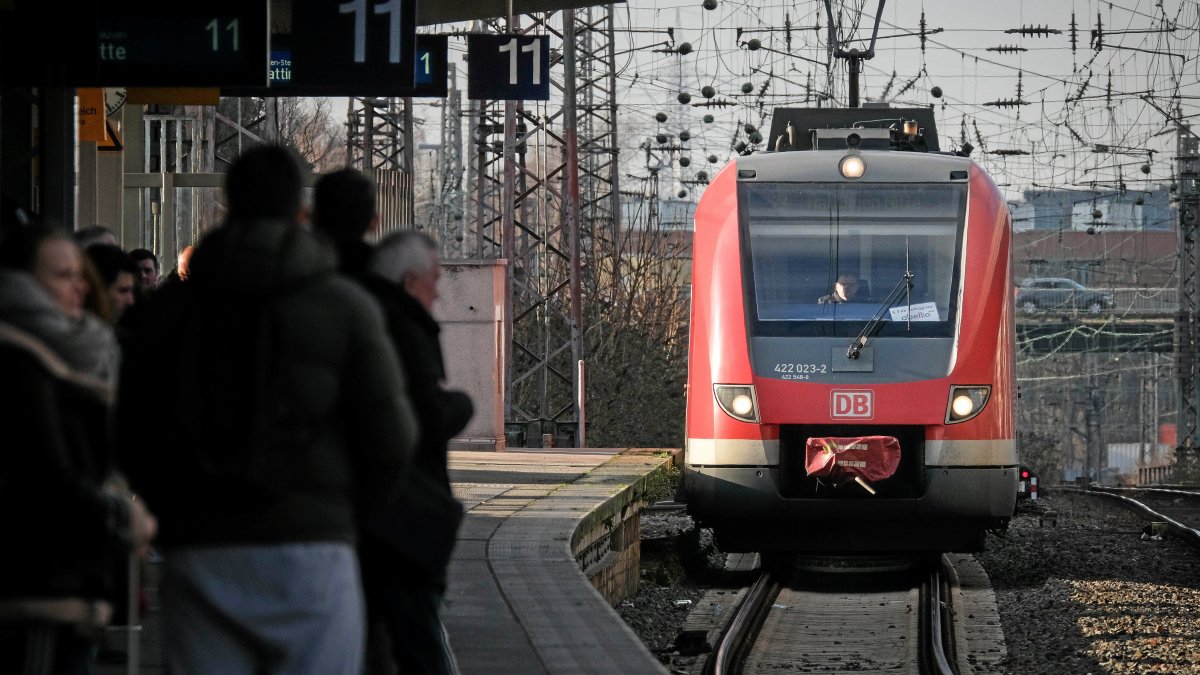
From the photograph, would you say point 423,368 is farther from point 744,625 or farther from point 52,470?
point 744,625

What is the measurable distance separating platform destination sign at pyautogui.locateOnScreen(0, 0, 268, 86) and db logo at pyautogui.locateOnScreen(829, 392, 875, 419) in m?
4.30

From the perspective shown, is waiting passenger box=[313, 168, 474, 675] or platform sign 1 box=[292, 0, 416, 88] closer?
waiting passenger box=[313, 168, 474, 675]

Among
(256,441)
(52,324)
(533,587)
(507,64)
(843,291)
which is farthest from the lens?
(507,64)

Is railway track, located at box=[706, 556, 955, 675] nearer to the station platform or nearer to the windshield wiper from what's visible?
the station platform

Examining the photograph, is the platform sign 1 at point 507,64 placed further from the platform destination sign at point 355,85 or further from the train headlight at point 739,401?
the train headlight at point 739,401

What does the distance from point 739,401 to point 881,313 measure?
106cm

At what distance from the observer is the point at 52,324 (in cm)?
390

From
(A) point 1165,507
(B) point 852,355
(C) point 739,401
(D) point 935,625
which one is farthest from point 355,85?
(A) point 1165,507

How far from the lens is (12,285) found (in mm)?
3871

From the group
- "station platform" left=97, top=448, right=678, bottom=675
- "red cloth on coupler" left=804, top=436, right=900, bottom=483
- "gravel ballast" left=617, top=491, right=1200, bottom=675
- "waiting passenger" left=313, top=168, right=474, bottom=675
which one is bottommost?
"gravel ballast" left=617, top=491, right=1200, bottom=675

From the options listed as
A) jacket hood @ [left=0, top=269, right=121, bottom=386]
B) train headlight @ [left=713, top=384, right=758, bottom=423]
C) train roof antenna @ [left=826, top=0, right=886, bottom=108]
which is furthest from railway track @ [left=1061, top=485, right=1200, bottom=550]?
jacket hood @ [left=0, top=269, right=121, bottom=386]

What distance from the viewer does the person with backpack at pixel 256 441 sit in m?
3.52

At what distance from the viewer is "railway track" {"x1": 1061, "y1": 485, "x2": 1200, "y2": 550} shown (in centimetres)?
1860

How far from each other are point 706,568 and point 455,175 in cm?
3842
